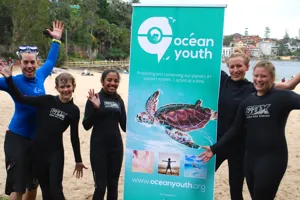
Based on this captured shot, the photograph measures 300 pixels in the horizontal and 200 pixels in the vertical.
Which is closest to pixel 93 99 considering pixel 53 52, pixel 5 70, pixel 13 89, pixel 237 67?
pixel 13 89

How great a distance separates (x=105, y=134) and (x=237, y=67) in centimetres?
162

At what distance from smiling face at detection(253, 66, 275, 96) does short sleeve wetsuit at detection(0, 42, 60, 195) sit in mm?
2348

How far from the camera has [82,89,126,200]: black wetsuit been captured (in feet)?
11.9

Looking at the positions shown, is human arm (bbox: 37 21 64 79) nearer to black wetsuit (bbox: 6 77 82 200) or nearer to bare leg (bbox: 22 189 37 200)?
black wetsuit (bbox: 6 77 82 200)

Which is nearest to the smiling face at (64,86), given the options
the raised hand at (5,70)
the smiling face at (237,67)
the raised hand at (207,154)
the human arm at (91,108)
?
the human arm at (91,108)

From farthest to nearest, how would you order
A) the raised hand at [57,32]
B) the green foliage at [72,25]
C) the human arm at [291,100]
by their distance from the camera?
the green foliage at [72,25] < the raised hand at [57,32] < the human arm at [291,100]

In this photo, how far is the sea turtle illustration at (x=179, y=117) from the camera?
3566 millimetres

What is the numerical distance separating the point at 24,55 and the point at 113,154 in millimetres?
1465

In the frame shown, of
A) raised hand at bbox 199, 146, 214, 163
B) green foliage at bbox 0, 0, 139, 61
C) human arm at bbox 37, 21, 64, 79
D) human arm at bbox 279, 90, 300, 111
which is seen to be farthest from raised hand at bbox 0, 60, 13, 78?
green foliage at bbox 0, 0, 139, 61

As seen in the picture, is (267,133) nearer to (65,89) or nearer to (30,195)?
(65,89)

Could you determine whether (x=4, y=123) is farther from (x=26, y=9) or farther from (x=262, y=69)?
(x=26, y=9)

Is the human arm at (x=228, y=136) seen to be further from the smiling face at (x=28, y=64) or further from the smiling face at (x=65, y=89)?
the smiling face at (x=28, y=64)

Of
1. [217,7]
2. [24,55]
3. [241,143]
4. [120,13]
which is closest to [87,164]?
[24,55]

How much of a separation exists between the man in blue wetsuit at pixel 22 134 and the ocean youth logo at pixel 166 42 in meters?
1.26
